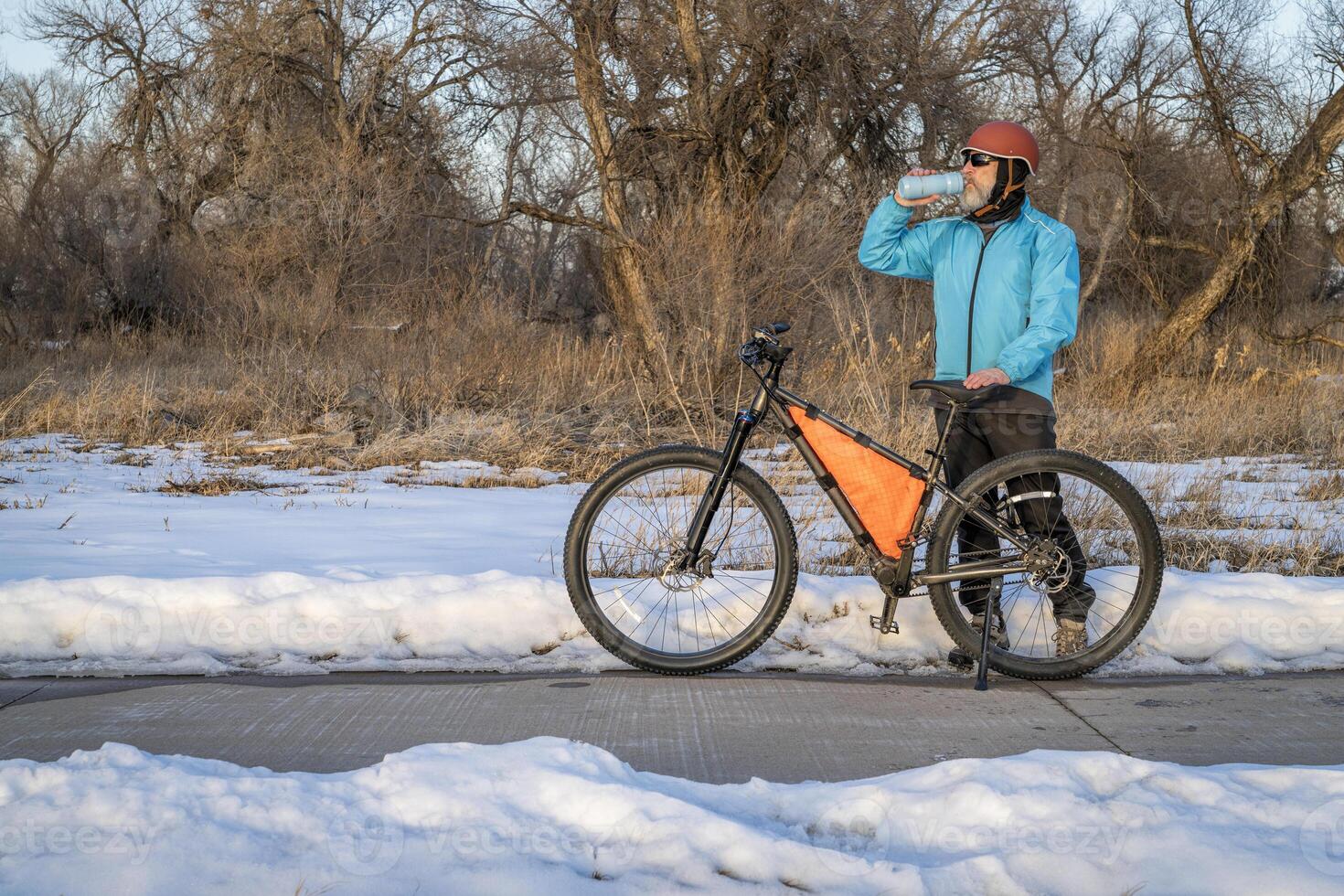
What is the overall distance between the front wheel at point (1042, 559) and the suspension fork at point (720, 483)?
0.73m

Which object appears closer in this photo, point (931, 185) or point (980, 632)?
point (931, 185)

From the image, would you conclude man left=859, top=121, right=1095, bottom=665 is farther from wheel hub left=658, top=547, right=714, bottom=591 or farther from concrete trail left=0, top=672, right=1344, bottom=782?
wheel hub left=658, top=547, right=714, bottom=591

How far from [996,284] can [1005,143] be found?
0.48 metres

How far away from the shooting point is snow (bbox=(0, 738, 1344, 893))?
244cm

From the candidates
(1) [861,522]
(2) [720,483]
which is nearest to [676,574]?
(2) [720,483]

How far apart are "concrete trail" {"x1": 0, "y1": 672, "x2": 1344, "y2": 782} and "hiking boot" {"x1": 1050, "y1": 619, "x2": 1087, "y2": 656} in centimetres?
17

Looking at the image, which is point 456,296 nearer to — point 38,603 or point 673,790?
point 38,603

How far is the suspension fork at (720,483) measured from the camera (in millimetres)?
4375

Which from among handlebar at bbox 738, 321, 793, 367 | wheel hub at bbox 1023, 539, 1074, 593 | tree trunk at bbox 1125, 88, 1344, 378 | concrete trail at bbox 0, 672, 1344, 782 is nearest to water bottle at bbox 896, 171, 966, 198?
handlebar at bbox 738, 321, 793, 367

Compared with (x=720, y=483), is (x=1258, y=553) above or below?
below

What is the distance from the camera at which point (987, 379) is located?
13.8 ft

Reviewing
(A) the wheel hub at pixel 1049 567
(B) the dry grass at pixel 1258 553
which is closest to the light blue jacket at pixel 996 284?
(A) the wheel hub at pixel 1049 567

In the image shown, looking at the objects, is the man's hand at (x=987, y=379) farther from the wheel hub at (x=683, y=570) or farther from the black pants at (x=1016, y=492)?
the wheel hub at (x=683, y=570)

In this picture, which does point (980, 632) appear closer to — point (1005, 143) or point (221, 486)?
point (1005, 143)
